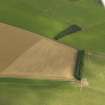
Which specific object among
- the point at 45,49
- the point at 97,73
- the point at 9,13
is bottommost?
the point at 97,73

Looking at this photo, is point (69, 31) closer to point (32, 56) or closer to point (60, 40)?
point (60, 40)

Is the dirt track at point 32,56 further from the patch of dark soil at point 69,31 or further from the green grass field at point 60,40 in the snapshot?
the patch of dark soil at point 69,31

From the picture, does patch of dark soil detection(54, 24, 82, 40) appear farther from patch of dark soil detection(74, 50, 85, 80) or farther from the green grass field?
patch of dark soil detection(74, 50, 85, 80)

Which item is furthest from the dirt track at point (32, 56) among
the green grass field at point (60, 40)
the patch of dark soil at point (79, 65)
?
the green grass field at point (60, 40)

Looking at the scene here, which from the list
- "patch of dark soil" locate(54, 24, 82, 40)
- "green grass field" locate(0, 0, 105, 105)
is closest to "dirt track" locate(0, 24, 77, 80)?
"green grass field" locate(0, 0, 105, 105)

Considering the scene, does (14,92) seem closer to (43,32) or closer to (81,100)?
(81,100)

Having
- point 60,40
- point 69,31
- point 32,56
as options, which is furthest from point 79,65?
point 69,31

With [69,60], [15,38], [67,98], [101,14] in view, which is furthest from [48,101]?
[101,14]
